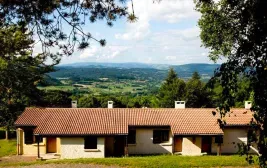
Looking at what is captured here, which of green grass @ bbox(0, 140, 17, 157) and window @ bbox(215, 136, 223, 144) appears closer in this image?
window @ bbox(215, 136, 223, 144)

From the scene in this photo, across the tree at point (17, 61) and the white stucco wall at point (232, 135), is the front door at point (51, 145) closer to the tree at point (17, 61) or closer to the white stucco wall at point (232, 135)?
the tree at point (17, 61)

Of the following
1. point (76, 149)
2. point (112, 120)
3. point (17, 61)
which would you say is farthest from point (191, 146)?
point (17, 61)

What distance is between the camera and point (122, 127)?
26.6 meters

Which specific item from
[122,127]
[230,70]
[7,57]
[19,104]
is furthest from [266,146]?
[19,104]

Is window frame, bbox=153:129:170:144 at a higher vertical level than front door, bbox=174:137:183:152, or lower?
higher

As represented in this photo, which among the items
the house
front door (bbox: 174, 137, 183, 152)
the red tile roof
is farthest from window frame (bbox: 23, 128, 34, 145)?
front door (bbox: 174, 137, 183, 152)

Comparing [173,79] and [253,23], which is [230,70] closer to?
[253,23]

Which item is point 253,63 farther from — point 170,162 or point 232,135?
point 232,135

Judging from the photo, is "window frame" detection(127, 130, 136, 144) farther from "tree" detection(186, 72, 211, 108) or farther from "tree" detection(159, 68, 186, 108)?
"tree" detection(159, 68, 186, 108)

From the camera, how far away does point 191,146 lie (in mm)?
27547

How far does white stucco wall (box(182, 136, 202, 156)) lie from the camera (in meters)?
27.5

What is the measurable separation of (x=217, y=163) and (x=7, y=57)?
44.3 ft

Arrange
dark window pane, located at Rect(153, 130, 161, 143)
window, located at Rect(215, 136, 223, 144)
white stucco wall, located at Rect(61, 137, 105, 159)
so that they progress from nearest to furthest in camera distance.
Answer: white stucco wall, located at Rect(61, 137, 105, 159) → window, located at Rect(215, 136, 223, 144) → dark window pane, located at Rect(153, 130, 161, 143)

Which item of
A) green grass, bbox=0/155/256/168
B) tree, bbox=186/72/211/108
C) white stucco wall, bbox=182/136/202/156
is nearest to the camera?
green grass, bbox=0/155/256/168
